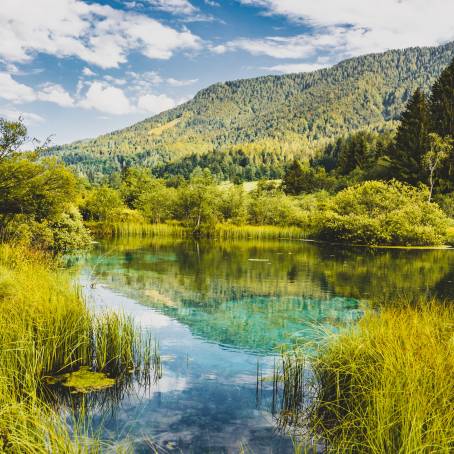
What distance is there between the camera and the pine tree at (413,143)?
4253 centimetres

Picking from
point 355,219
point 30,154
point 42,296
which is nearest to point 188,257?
point 30,154

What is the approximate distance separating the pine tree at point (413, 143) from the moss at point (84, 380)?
41.4m

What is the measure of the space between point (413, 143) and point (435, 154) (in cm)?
339

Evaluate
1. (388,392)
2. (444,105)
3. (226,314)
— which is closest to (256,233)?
(444,105)

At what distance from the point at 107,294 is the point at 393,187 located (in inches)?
1115

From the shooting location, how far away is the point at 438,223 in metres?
31.4

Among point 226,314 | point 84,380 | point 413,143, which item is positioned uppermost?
point 413,143

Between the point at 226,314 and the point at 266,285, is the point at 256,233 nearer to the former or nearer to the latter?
the point at 266,285

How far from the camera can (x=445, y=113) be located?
144 ft

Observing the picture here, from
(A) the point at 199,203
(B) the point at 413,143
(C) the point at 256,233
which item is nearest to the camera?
(C) the point at 256,233

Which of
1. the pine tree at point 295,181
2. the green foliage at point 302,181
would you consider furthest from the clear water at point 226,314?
the pine tree at point 295,181

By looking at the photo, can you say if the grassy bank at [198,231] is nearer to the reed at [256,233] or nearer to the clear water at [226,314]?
the reed at [256,233]

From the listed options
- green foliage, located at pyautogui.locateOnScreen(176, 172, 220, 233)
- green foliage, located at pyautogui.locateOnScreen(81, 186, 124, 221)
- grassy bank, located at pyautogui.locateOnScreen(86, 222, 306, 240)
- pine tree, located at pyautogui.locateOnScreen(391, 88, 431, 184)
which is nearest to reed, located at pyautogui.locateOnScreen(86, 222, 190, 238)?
grassy bank, located at pyautogui.locateOnScreen(86, 222, 306, 240)

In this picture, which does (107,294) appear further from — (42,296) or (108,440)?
(108,440)
